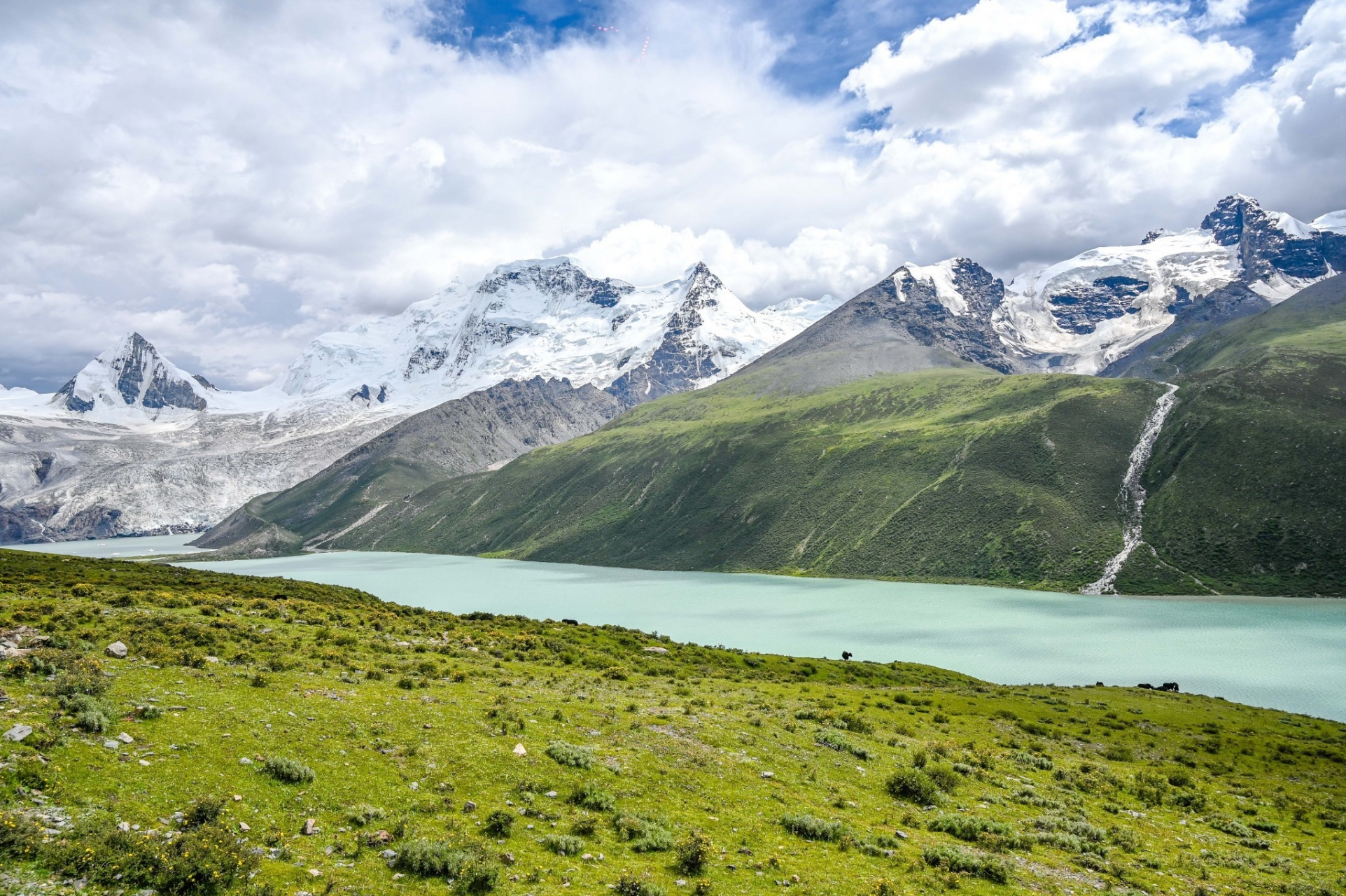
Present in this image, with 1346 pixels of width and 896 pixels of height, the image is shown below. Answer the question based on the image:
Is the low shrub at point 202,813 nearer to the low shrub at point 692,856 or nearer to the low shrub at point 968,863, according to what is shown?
the low shrub at point 692,856

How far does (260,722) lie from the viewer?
20609mm

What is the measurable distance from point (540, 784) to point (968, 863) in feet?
38.5

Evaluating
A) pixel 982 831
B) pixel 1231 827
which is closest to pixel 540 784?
pixel 982 831

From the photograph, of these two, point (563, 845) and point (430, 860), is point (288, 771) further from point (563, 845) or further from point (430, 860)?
point (563, 845)

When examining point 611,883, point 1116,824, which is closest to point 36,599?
point 611,883

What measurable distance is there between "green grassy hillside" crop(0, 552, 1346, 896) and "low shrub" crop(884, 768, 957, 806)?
9cm

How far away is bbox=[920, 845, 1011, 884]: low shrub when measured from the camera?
61.0 ft

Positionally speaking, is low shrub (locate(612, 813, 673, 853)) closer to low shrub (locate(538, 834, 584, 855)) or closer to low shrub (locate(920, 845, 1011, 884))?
low shrub (locate(538, 834, 584, 855))

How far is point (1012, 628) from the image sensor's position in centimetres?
10969

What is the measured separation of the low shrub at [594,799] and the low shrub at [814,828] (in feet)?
16.6

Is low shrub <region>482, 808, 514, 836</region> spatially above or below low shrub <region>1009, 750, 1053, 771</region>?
above

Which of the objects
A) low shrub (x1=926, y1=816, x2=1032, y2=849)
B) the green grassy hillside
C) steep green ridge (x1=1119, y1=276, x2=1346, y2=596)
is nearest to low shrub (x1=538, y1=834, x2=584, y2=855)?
the green grassy hillside

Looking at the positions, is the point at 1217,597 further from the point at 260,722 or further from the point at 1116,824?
the point at 260,722

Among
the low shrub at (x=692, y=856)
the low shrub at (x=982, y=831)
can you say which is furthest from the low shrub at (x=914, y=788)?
the low shrub at (x=692, y=856)
